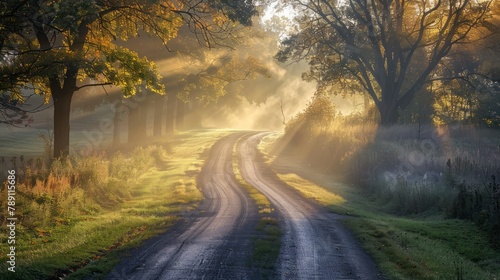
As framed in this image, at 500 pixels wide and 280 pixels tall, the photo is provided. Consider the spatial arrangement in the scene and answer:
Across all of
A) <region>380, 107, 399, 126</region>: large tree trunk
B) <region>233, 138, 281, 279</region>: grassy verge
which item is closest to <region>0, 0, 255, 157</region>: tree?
<region>233, 138, 281, 279</region>: grassy verge

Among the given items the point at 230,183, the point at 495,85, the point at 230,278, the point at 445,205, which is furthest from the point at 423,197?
the point at 495,85

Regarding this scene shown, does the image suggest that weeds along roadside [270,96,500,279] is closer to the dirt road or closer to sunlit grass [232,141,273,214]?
the dirt road

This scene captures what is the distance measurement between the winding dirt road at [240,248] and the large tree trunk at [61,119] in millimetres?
5943

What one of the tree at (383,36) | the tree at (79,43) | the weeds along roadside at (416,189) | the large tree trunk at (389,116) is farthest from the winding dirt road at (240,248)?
the tree at (383,36)

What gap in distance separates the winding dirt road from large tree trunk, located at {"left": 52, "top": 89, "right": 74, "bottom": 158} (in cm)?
594

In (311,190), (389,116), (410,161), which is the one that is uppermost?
(389,116)

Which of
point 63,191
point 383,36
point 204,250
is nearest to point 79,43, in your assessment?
point 63,191

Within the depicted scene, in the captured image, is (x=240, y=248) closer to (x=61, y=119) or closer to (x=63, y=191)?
(x=63, y=191)

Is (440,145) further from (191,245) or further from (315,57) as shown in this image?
(191,245)

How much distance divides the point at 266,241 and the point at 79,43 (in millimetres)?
11153

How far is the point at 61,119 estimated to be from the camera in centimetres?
1841

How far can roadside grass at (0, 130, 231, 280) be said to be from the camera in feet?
27.4

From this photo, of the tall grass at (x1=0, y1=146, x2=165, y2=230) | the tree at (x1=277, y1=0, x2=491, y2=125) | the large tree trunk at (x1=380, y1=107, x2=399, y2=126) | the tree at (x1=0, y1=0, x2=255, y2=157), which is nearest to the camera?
the tall grass at (x1=0, y1=146, x2=165, y2=230)

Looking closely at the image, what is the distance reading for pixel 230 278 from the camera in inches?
315
